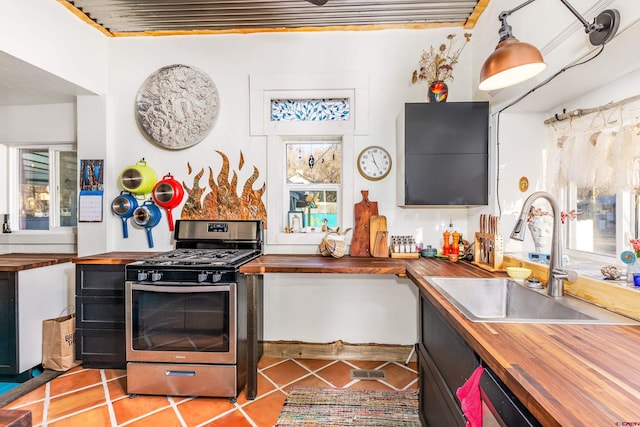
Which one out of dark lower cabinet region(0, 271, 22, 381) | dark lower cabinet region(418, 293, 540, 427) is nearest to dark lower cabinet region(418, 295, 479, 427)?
dark lower cabinet region(418, 293, 540, 427)

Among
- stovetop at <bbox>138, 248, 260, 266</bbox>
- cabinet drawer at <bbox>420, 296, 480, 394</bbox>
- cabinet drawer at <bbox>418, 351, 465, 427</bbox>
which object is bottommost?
cabinet drawer at <bbox>418, 351, 465, 427</bbox>

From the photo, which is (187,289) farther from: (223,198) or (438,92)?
(438,92)

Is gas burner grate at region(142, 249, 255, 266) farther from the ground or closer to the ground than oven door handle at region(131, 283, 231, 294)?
farther from the ground

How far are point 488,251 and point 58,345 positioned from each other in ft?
11.1

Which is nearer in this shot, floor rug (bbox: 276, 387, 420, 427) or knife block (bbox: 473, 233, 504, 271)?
floor rug (bbox: 276, 387, 420, 427)

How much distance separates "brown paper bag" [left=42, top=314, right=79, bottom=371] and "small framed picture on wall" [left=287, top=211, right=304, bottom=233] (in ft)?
6.36

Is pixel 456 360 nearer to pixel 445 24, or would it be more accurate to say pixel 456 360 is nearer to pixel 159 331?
pixel 159 331

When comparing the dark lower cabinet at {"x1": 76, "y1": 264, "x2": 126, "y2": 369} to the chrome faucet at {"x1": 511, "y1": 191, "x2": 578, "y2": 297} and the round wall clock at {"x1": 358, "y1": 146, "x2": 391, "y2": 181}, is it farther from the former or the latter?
the chrome faucet at {"x1": 511, "y1": 191, "x2": 578, "y2": 297}

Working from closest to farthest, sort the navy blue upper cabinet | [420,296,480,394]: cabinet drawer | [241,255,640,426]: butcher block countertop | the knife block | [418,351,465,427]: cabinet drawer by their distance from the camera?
[241,255,640,426]: butcher block countertop, [420,296,480,394]: cabinet drawer, [418,351,465,427]: cabinet drawer, the knife block, the navy blue upper cabinet

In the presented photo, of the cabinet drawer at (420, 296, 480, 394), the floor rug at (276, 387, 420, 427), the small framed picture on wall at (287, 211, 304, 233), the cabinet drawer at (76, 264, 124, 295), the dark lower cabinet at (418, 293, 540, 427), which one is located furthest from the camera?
the small framed picture on wall at (287, 211, 304, 233)

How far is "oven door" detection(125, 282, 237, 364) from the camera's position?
82.5 inches

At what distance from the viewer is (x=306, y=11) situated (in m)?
2.51

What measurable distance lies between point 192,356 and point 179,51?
260cm

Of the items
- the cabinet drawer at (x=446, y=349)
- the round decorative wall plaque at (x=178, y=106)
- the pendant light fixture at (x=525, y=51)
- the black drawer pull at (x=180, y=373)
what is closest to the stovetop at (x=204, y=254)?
the black drawer pull at (x=180, y=373)
